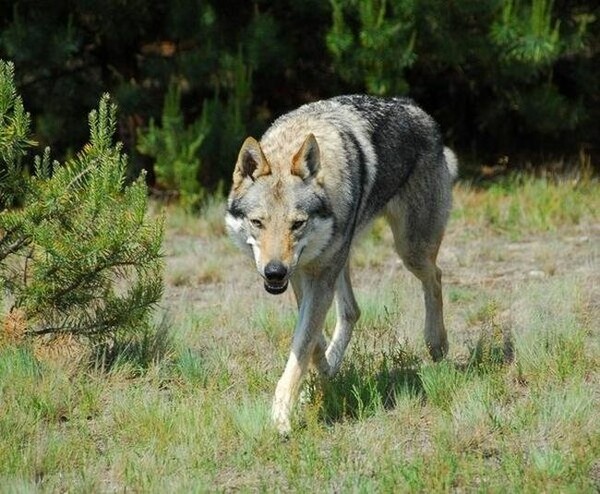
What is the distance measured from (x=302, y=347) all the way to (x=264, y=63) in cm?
568

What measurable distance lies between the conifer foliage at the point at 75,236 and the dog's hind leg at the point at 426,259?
1.53m

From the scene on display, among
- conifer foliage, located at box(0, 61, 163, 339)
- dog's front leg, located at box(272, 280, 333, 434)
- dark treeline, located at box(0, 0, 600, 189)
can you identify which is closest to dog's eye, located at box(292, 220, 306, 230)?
dog's front leg, located at box(272, 280, 333, 434)

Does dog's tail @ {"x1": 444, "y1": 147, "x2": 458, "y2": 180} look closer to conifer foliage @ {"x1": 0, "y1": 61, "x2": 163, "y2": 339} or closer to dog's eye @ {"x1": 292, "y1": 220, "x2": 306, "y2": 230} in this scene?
dog's eye @ {"x1": 292, "y1": 220, "x2": 306, "y2": 230}

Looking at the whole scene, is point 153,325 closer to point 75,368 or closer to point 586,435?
point 75,368

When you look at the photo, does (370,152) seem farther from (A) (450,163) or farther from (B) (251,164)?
(A) (450,163)

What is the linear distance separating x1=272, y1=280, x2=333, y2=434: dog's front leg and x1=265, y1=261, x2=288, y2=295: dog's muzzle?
496mm

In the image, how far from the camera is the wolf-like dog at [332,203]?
17.5ft

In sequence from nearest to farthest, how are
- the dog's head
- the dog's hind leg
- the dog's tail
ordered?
the dog's head, the dog's hind leg, the dog's tail

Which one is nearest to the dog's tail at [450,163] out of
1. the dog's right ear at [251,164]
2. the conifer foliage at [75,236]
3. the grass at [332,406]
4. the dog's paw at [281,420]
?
the grass at [332,406]

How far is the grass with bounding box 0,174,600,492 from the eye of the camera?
4527mm

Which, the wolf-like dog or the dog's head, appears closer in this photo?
the dog's head

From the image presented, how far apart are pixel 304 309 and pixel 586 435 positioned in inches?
62.2

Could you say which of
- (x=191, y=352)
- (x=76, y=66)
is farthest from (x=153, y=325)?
(x=76, y=66)

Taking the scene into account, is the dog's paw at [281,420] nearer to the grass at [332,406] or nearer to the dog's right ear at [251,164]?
the grass at [332,406]
